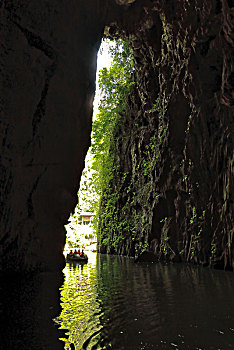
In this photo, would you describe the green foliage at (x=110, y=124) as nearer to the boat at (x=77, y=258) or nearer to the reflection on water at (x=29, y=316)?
the boat at (x=77, y=258)

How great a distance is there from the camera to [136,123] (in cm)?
1636

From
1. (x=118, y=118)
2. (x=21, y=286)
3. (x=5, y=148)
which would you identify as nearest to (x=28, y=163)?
(x=5, y=148)

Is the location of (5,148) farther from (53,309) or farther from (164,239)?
(164,239)

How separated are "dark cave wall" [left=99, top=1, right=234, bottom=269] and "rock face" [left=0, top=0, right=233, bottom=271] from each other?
0.14 ft

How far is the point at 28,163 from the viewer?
6.11 m

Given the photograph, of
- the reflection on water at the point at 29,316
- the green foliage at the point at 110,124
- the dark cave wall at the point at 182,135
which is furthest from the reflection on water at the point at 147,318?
the green foliage at the point at 110,124

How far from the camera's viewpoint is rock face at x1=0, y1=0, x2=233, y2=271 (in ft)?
18.4

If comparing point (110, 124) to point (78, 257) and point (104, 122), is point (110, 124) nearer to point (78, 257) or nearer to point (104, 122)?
point (104, 122)

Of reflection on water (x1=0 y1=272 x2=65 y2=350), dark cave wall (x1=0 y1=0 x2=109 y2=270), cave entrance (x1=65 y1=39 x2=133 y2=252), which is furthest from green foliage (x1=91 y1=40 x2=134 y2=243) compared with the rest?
reflection on water (x1=0 y1=272 x2=65 y2=350)

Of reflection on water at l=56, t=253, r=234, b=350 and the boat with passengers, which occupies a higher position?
reflection on water at l=56, t=253, r=234, b=350


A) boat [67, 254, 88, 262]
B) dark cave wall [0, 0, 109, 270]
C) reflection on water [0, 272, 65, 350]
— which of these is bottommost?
boat [67, 254, 88, 262]

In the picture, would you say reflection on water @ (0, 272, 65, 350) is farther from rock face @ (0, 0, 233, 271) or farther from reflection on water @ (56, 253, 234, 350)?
rock face @ (0, 0, 233, 271)

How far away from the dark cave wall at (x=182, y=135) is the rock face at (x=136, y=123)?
0.14 ft

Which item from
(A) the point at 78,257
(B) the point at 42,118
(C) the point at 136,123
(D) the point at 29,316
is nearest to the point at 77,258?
(A) the point at 78,257
